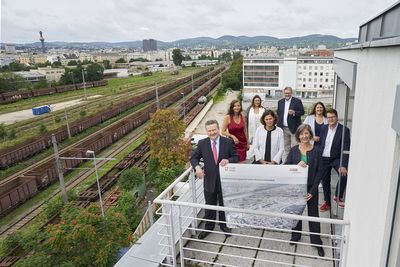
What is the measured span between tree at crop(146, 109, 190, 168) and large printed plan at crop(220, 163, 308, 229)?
18.2 meters

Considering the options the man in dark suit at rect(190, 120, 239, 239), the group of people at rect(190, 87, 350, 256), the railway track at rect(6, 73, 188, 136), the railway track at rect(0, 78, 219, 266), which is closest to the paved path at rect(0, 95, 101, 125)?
the railway track at rect(6, 73, 188, 136)

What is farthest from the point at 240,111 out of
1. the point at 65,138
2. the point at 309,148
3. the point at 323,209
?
the point at 65,138

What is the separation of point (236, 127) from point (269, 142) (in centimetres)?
80

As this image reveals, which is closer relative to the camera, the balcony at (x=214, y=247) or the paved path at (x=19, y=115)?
the balcony at (x=214, y=247)

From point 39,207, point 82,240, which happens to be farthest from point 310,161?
point 39,207

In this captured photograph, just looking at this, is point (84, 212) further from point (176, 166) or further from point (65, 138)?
point (65, 138)

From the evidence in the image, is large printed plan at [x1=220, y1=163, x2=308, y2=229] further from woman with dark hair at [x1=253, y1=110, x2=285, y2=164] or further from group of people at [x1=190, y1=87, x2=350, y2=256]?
woman with dark hair at [x1=253, y1=110, x2=285, y2=164]

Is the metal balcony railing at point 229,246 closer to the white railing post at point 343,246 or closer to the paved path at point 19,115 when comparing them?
the white railing post at point 343,246

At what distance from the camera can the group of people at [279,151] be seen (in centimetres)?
380

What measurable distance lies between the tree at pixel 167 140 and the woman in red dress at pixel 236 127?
56.0 feet

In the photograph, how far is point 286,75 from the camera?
209 ft

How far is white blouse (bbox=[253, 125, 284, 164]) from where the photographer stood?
4.33m

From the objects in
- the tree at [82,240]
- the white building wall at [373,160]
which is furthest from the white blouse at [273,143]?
the tree at [82,240]

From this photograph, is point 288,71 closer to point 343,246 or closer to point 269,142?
point 269,142
